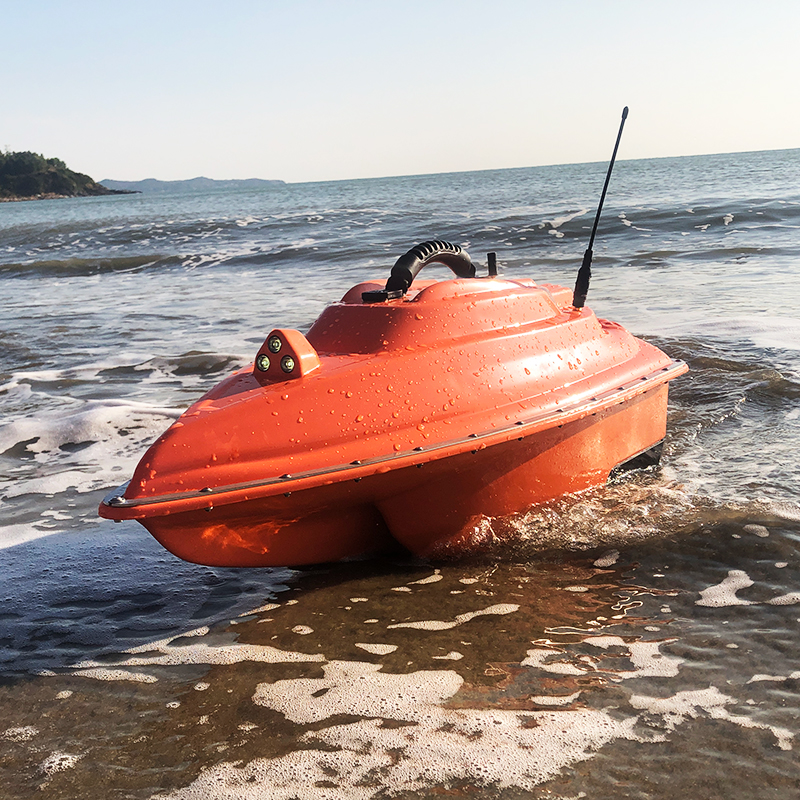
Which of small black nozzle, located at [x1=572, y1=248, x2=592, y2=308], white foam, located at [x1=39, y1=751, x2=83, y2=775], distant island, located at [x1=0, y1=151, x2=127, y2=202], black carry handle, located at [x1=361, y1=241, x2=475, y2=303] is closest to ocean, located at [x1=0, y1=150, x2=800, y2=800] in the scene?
white foam, located at [x1=39, y1=751, x2=83, y2=775]

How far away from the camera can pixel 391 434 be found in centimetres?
280

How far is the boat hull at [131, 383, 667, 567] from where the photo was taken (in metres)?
2.69

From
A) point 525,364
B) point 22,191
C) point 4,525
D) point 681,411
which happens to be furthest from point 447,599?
point 22,191

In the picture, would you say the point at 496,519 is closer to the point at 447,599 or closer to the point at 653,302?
the point at 447,599

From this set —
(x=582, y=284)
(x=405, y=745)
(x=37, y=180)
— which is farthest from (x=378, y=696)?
(x=37, y=180)

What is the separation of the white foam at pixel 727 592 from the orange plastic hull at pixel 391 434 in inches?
25.9

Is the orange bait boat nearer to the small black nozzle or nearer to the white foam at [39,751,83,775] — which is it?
the small black nozzle

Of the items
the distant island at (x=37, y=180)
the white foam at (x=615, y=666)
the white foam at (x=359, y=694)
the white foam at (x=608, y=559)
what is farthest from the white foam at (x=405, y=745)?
the distant island at (x=37, y=180)

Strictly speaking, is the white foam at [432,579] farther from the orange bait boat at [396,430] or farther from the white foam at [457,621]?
the white foam at [457,621]

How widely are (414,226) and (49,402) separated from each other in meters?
14.8

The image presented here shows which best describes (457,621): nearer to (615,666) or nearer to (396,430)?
(615,666)

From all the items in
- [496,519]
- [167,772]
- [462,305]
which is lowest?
[167,772]

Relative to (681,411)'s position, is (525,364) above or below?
above

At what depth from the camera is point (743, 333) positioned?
6770mm
